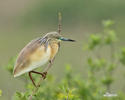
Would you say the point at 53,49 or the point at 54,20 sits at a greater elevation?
the point at 54,20

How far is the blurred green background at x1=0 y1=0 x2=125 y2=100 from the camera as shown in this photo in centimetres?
1257

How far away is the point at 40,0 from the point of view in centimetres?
1562

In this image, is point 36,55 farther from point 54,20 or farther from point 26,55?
point 54,20

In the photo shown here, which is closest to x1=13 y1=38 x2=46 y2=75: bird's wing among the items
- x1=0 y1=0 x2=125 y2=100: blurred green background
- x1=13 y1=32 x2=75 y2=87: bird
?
x1=13 y1=32 x2=75 y2=87: bird

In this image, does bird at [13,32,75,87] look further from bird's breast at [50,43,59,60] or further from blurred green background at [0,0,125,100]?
blurred green background at [0,0,125,100]

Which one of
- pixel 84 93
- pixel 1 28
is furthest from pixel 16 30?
pixel 84 93

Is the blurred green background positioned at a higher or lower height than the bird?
higher

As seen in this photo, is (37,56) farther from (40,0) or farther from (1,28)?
(40,0)

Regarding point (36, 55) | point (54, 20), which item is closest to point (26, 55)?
point (36, 55)

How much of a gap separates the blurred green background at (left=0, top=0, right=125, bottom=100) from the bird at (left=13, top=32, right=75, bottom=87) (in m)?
8.78

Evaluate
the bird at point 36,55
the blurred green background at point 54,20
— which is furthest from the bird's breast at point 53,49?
the blurred green background at point 54,20

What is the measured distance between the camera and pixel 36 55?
2768 millimetres

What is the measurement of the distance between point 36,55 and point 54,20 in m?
11.5

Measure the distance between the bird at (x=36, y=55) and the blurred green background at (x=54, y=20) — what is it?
28.8 feet
